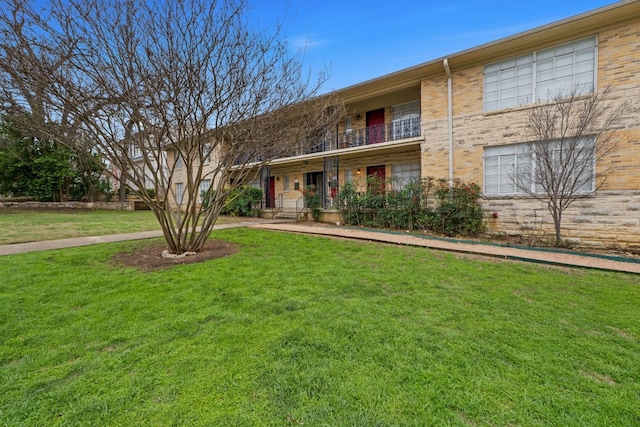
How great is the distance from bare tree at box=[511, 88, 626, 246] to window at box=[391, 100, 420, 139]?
471cm

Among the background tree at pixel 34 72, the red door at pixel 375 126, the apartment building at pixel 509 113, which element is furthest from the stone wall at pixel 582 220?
the background tree at pixel 34 72

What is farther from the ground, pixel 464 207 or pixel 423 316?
pixel 464 207

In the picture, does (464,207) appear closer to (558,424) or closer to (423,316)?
(423,316)

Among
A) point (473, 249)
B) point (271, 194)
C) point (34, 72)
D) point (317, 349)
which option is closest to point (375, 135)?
point (271, 194)

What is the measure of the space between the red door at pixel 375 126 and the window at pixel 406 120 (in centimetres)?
60

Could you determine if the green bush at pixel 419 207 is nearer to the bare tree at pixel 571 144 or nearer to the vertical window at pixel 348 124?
the bare tree at pixel 571 144

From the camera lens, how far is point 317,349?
2.69 meters

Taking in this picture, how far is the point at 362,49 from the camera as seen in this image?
10.9m

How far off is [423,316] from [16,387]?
368 cm

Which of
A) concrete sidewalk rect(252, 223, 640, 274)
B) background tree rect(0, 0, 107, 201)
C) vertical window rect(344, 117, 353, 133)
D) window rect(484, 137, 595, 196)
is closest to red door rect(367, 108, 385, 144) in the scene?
vertical window rect(344, 117, 353, 133)

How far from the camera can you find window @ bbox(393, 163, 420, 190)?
43.7 feet

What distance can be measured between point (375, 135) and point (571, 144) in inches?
318

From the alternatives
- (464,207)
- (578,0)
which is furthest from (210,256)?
(578,0)

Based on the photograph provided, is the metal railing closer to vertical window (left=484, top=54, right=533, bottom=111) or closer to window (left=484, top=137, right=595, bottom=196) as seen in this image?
vertical window (left=484, top=54, right=533, bottom=111)
